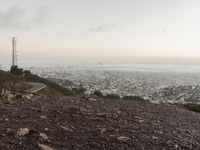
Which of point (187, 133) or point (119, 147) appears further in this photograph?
point (187, 133)

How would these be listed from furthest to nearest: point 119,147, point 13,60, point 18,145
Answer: point 13,60
point 119,147
point 18,145

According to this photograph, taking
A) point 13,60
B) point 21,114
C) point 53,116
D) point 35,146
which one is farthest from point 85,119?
point 13,60

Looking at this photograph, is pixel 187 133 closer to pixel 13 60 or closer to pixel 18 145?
pixel 18 145

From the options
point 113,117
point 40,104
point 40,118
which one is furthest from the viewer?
point 40,104
